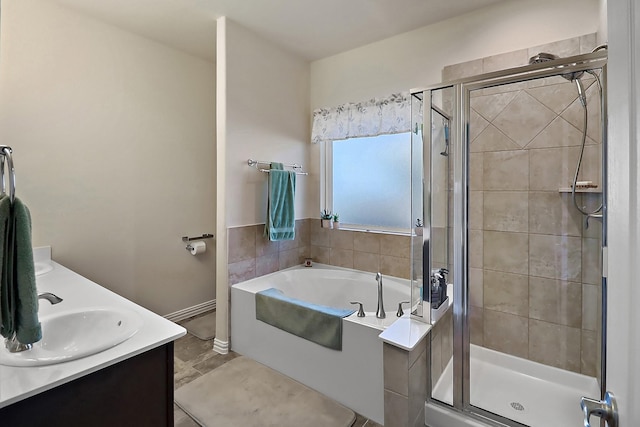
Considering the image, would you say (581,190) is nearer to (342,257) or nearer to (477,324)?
(477,324)

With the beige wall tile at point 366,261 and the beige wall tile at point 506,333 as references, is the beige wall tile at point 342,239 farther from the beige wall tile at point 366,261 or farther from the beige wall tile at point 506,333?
the beige wall tile at point 506,333

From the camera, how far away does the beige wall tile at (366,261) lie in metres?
2.90

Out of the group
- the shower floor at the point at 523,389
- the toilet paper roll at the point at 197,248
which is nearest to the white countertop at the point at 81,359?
the toilet paper roll at the point at 197,248

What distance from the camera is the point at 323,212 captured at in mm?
3229

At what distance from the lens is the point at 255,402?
186 cm

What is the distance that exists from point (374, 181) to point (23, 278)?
2.57 meters

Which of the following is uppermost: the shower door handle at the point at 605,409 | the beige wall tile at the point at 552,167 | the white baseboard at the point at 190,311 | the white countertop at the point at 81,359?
the beige wall tile at the point at 552,167

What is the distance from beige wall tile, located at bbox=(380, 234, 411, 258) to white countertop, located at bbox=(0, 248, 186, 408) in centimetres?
203

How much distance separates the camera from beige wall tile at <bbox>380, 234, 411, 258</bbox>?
2.73m

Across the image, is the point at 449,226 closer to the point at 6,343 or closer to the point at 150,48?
the point at 6,343

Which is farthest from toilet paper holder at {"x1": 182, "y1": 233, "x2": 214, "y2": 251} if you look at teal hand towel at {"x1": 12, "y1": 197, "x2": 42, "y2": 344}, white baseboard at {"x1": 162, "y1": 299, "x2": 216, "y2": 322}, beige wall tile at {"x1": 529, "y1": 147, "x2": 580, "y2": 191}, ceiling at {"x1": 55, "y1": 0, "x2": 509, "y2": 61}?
beige wall tile at {"x1": 529, "y1": 147, "x2": 580, "y2": 191}

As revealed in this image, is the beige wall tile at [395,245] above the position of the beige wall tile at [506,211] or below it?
below

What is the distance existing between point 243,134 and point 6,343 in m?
1.97

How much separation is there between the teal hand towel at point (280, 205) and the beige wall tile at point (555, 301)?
6.33 feet
